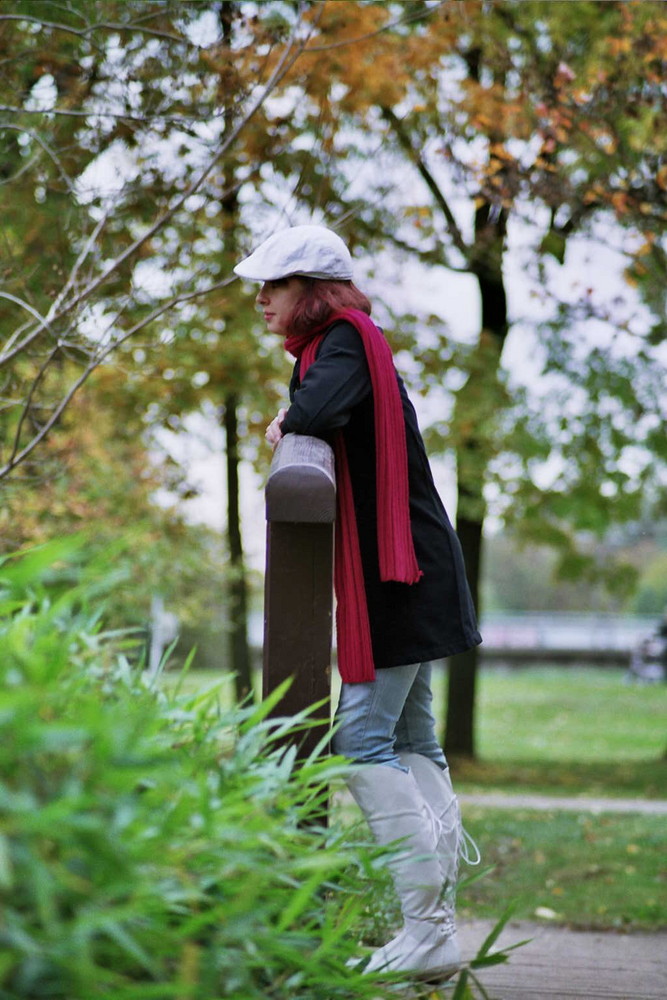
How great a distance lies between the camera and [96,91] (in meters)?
5.51

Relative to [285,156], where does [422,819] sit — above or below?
below

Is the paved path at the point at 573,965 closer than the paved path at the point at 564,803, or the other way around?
the paved path at the point at 573,965

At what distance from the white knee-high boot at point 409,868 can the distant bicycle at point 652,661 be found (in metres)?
28.6

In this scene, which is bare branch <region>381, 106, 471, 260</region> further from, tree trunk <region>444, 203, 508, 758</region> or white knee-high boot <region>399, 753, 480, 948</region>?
white knee-high boot <region>399, 753, 480, 948</region>

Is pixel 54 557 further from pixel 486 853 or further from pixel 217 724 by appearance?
pixel 486 853

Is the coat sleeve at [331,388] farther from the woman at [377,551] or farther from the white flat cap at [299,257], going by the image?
the white flat cap at [299,257]

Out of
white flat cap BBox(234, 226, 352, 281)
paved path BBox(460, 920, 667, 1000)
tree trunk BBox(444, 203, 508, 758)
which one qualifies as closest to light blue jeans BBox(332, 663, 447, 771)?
paved path BBox(460, 920, 667, 1000)

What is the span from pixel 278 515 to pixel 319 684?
386 millimetres

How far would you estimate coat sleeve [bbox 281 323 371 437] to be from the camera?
261cm

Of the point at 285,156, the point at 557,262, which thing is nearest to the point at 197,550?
the point at 557,262

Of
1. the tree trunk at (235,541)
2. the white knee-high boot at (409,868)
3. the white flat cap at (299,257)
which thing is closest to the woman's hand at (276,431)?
the white flat cap at (299,257)

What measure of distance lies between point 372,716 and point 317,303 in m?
0.99

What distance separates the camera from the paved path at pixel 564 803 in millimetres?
8570

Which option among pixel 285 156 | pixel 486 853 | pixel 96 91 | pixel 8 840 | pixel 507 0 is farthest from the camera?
pixel 507 0
